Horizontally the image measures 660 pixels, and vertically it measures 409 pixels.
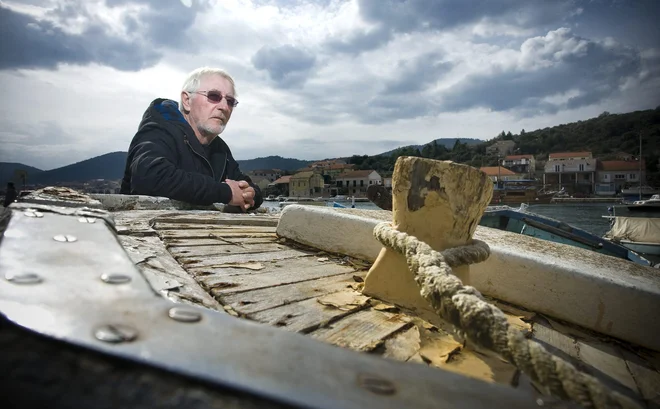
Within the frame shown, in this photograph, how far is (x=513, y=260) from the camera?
1693 millimetres

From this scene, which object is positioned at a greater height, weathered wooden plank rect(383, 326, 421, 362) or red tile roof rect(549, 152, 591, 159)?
red tile roof rect(549, 152, 591, 159)

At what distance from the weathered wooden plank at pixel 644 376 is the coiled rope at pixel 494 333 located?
63 centimetres

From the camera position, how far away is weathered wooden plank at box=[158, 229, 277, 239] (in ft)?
7.44

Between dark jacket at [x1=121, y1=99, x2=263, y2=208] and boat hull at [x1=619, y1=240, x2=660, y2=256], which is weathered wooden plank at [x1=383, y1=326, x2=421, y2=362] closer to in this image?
dark jacket at [x1=121, y1=99, x2=263, y2=208]

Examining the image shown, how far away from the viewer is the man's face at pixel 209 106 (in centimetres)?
432

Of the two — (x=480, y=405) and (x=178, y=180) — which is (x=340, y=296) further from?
(x=178, y=180)

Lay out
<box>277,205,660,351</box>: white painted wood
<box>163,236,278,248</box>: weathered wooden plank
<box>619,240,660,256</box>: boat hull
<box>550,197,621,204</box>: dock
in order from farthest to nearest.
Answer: <box>550,197,621,204</box>: dock
<box>619,240,660,256</box>: boat hull
<box>163,236,278,248</box>: weathered wooden plank
<box>277,205,660,351</box>: white painted wood

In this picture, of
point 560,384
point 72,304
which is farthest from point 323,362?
point 560,384

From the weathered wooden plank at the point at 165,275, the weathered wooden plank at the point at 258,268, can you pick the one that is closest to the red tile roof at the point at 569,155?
the weathered wooden plank at the point at 258,268

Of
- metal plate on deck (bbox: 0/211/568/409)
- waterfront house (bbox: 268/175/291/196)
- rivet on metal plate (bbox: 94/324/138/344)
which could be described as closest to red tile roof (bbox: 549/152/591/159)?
waterfront house (bbox: 268/175/291/196)

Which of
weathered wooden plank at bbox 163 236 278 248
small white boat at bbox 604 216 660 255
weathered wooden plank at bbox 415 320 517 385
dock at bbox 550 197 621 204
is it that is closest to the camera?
weathered wooden plank at bbox 415 320 517 385

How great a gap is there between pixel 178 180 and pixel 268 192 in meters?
34.4

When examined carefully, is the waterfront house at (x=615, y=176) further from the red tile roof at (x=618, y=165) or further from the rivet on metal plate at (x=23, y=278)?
the rivet on metal plate at (x=23, y=278)

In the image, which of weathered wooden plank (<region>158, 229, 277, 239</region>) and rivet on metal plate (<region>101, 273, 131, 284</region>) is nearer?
rivet on metal plate (<region>101, 273, 131, 284</region>)
